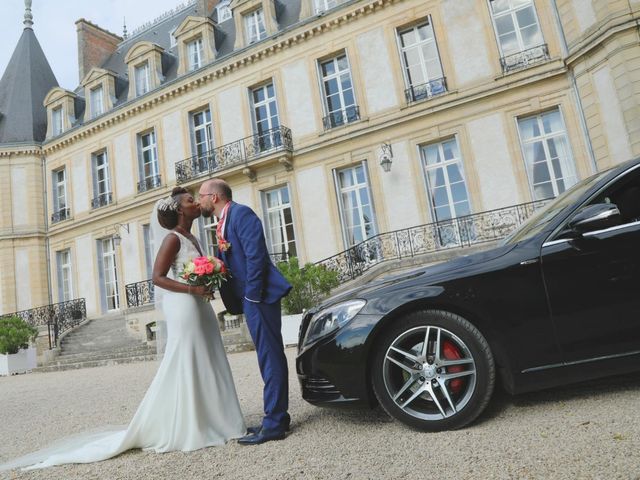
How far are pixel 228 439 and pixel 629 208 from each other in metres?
2.98

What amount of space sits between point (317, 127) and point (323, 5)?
422 cm

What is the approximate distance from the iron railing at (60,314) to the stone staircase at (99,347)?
155 cm

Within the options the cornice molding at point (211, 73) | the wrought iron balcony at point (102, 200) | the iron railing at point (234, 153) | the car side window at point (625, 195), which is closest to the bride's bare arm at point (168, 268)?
the car side window at point (625, 195)

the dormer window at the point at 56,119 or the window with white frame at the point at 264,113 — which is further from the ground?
the dormer window at the point at 56,119

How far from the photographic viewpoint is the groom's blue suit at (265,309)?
2969 millimetres

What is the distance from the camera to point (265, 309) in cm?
303

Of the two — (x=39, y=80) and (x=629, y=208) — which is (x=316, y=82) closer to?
(x=629, y=208)

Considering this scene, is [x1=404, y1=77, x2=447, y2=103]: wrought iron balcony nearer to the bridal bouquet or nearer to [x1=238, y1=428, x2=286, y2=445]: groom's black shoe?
the bridal bouquet

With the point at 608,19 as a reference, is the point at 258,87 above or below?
above

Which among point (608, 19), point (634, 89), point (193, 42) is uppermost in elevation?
point (193, 42)

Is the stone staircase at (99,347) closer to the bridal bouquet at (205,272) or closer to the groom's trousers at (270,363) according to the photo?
the bridal bouquet at (205,272)

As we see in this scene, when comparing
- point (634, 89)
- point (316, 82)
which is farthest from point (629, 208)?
point (316, 82)

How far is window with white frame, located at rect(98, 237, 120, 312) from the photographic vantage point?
61.1 feet

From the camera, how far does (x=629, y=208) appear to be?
2.82 meters
